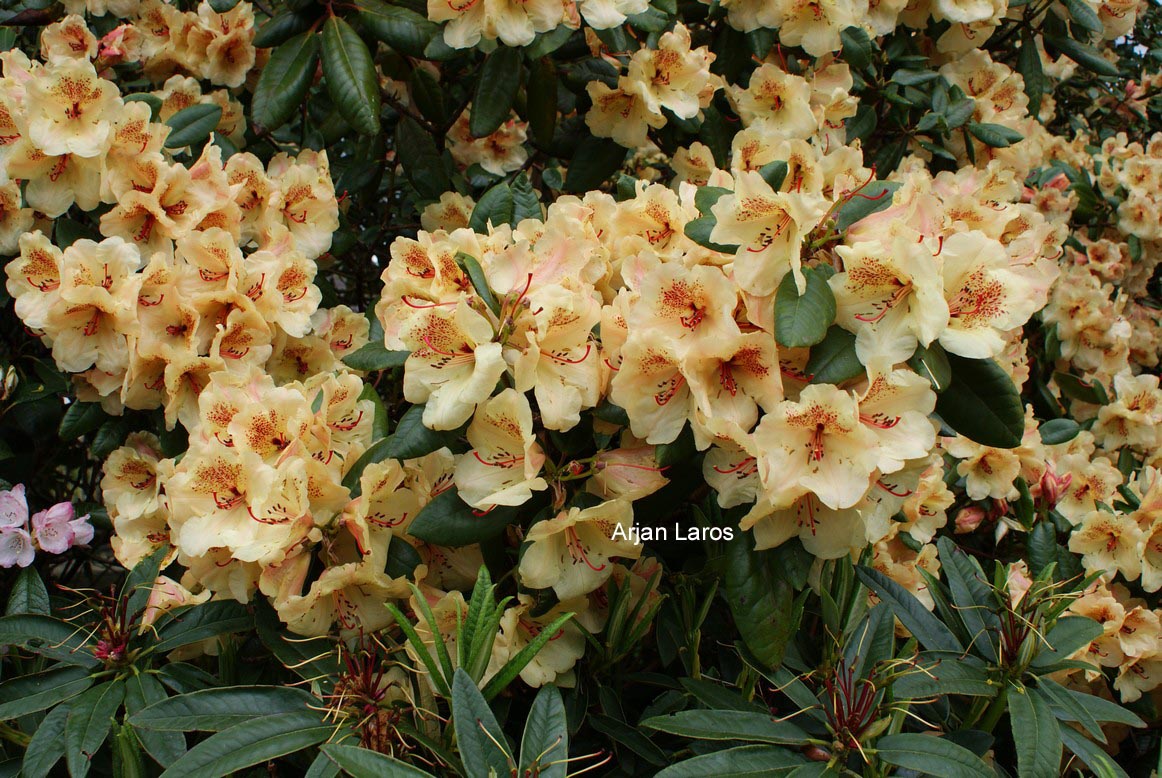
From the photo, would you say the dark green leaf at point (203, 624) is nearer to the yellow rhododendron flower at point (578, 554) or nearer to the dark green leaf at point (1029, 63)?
the yellow rhododendron flower at point (578, 554)

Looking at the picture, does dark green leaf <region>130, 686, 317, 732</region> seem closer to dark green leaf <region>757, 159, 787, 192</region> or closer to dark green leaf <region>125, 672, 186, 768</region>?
dark green leaf <region>125, 672, 186, 768</region>

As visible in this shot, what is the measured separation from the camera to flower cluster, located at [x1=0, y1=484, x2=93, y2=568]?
1.52m

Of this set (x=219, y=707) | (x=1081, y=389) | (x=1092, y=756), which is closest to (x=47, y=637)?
(x=219, y=707)

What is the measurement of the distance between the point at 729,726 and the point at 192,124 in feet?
4.89

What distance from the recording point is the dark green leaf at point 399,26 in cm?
179

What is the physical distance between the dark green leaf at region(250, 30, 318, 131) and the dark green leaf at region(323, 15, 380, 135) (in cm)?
6

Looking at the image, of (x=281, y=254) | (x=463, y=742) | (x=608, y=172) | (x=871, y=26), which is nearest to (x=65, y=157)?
(x=281, y=254)

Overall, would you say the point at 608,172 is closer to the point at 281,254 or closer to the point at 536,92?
the point at 536,92

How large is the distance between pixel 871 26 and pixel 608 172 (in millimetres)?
643

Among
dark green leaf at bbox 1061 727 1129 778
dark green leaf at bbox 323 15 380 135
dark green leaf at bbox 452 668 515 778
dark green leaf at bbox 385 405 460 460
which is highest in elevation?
dark green leaf at bbox 323 15 380 135

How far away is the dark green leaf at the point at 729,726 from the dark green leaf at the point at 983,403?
16.6 inches

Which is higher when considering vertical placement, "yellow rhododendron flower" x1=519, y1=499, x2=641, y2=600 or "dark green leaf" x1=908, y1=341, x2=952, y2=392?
"dark green leaf" x1=908, y1=341, x2=952, y2=392

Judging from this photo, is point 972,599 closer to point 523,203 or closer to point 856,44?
point 523,203

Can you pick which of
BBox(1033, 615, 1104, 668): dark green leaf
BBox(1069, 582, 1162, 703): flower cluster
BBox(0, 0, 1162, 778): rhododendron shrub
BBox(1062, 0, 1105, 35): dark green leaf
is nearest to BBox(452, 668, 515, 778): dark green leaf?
BBox(0, 0, 1162, 778): rhododendron shrub
